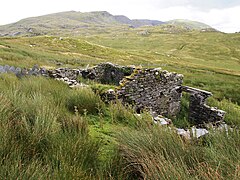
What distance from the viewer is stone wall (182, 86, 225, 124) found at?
30.3 ft

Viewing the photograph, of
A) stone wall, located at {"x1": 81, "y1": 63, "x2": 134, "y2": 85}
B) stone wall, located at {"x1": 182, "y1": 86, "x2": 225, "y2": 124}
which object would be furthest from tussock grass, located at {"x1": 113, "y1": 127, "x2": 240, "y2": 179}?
stone wall, located at {"x1": 81, "y1": 63, "x2": 134, "y2": 85}

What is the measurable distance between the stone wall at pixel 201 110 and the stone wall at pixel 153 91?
26.4 inches

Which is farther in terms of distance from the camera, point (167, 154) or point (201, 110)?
point (201, 110)

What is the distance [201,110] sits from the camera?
32.0ft

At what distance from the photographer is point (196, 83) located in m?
20.0

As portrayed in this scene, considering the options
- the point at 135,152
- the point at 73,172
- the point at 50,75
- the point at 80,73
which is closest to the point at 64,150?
the point at 73,172

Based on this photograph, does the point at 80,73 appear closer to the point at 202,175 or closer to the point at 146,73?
the point at 146,73

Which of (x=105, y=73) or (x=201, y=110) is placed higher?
(x=105, y=73)

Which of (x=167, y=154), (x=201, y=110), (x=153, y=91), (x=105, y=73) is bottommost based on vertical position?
(x=201, y=110)

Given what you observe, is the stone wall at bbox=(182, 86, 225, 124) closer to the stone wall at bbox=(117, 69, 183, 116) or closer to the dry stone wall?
the dry stone wall

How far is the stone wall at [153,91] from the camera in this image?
28.0ft

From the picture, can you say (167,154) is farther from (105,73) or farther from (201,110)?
(105,73)

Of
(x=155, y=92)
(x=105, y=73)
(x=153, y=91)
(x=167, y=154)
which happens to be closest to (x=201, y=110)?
(x=155, y=92)

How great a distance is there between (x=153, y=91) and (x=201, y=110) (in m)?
2.12
